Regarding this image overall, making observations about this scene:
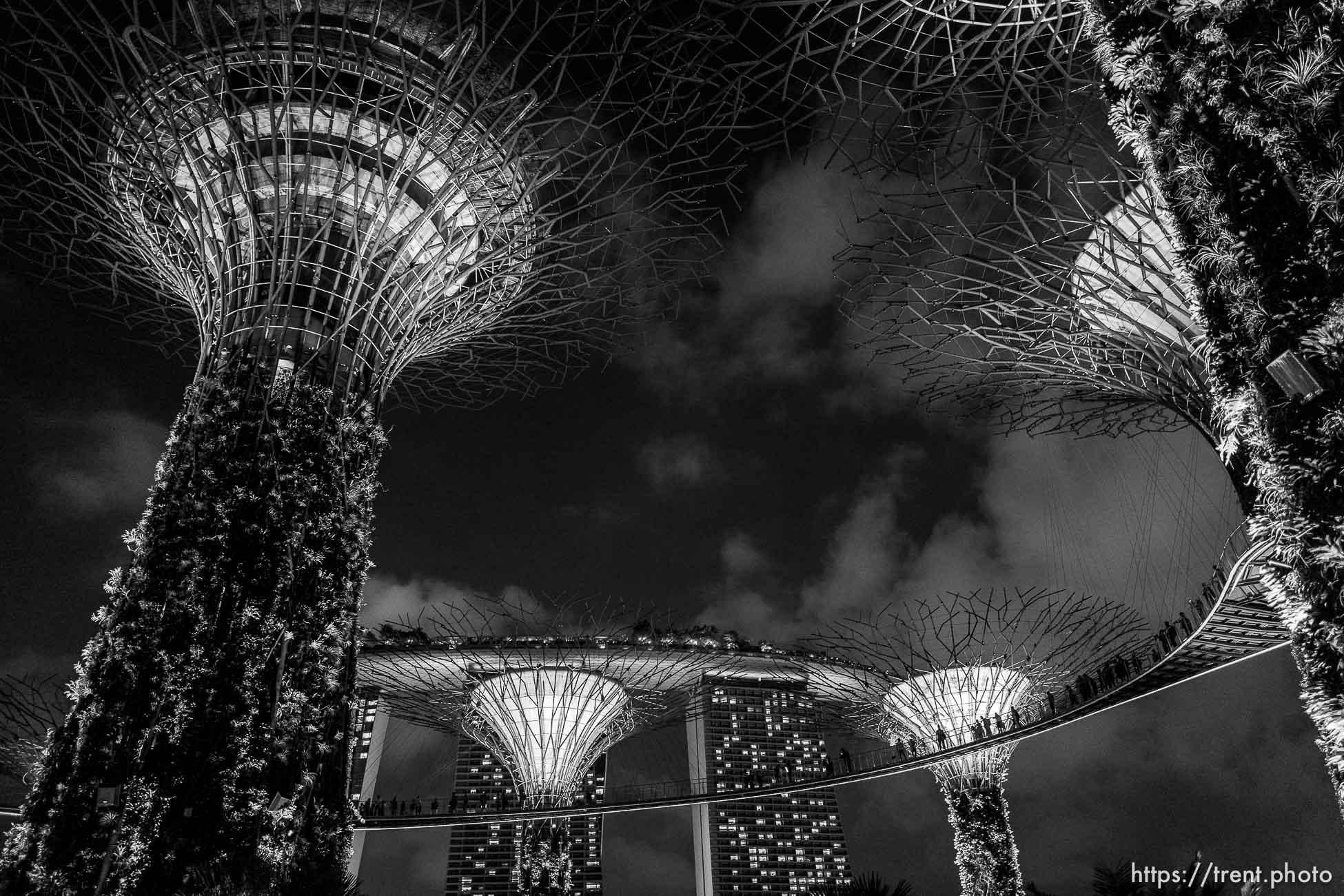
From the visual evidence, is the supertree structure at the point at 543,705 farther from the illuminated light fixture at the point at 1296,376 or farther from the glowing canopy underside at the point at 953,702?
the illuminated light fixture at the point at 1296,376

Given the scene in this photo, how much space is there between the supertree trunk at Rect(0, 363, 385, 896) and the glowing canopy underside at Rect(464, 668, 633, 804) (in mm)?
15183

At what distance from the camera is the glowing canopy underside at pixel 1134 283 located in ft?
45.5

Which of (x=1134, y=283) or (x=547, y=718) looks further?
(x=547, y=718)

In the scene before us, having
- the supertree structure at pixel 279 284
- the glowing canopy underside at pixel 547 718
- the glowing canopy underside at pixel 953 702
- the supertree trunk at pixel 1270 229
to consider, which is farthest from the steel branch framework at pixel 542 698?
the supertree trunk at pixel 1270 229

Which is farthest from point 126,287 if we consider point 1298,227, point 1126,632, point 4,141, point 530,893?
point 1126,632

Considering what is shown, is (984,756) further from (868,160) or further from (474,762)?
(474,762)

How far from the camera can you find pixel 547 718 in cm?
2809

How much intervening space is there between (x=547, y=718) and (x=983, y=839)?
45.8 feet

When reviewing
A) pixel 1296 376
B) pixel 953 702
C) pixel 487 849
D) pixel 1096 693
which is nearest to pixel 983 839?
pixel 953 702

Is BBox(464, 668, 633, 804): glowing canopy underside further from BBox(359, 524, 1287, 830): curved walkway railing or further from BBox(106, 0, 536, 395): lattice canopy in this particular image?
BBox(106, 0, 536, 395): lattice canopy

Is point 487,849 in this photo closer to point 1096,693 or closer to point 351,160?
point 1096,693

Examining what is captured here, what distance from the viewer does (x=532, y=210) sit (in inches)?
649

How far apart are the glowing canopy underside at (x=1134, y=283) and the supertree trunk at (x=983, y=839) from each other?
604 inches

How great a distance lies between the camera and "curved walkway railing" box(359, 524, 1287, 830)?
13.9 meters
